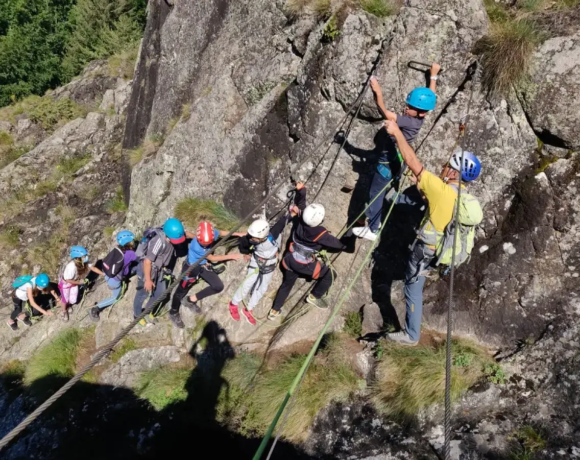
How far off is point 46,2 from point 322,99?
3448 centimetres

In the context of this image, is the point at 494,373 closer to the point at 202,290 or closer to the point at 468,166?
the point at 468,166

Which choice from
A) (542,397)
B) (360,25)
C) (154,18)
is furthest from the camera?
(154,18)

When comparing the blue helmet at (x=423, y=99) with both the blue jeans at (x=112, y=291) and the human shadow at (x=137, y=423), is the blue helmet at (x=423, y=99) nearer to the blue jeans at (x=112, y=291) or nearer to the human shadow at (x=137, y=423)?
the human shadow at (x=137, y=423)

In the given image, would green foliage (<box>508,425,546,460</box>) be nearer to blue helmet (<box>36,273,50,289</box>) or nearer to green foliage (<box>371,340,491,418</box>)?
green foliage (<box>371,340,491,418</box>)

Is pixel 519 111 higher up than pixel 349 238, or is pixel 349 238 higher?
pixel 519 111

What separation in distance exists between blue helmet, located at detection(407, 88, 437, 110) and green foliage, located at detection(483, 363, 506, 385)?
3478mm

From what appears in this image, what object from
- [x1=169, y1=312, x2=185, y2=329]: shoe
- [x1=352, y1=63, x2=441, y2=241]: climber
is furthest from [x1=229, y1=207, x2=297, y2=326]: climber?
[x1=169, y1=312, x2=185, y2=329]: shoe

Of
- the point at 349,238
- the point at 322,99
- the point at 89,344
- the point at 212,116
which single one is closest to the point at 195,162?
the point at 212,116

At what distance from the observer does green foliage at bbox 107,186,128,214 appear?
40.7 ft

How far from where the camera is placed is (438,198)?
4152mm

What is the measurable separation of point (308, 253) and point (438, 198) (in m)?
2.32

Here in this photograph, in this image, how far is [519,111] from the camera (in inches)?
201

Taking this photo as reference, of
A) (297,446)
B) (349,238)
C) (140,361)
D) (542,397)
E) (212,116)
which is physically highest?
(212,116)

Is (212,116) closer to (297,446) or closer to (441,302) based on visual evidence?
(441,302)
